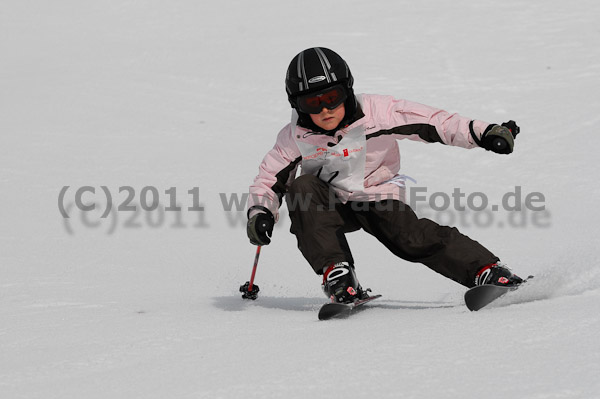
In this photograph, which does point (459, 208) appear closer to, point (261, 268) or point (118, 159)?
point (261, 268)

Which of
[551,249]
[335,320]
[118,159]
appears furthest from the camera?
[118,159]

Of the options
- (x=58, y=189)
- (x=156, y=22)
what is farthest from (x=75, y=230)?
(x=156, y=22)

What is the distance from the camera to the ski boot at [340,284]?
359 cm

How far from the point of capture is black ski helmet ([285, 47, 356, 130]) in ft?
12.1

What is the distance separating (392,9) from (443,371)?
10193 mm

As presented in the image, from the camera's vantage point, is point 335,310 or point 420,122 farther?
point 420,122

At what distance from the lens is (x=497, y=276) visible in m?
3.39

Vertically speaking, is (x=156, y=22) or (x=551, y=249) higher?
(x=156, y=22)

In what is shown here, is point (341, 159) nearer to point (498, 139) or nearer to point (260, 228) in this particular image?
point (260, 228)

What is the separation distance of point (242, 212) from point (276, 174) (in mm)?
2905

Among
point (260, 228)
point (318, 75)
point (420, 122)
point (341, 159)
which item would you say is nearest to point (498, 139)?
point (420, 122)

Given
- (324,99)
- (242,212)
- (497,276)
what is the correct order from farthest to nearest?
(242,212), (324,99), (497,276)

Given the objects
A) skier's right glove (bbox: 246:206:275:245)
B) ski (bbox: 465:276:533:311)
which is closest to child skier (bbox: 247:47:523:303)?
skier's right glove (bbox: 246:206:275:245)

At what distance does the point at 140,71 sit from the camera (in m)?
10.7
